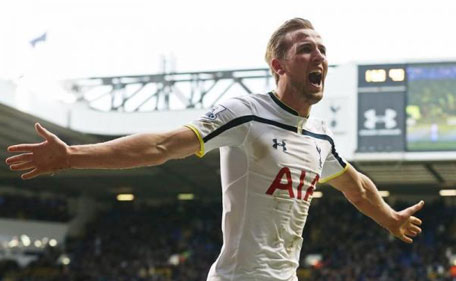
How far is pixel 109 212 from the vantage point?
38.9m

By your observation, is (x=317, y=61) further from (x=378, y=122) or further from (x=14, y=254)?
(x=14, y=254)

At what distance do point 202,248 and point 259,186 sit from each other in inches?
1165

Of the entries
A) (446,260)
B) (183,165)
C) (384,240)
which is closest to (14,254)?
(183,165)

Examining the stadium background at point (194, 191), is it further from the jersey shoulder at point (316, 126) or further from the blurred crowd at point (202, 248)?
the jersey shoulder at point (316, 126)

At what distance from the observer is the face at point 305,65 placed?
163 inches

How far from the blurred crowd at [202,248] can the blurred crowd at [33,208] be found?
143cm

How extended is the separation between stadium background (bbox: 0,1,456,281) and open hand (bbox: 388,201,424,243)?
15.2 metres

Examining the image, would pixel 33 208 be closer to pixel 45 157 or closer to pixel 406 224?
pixel 406 224

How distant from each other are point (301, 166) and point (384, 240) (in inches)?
1069

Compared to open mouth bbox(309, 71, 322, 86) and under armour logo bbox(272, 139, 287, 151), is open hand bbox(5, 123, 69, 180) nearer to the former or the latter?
under armour logo bbox(272, 139, 287, 151)

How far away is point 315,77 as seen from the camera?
4168mm

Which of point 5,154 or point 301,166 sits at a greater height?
point 301,166

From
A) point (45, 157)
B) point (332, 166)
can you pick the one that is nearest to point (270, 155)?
point (332, 166)

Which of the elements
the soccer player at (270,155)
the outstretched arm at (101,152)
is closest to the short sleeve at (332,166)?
the soccer player at (270,155)
